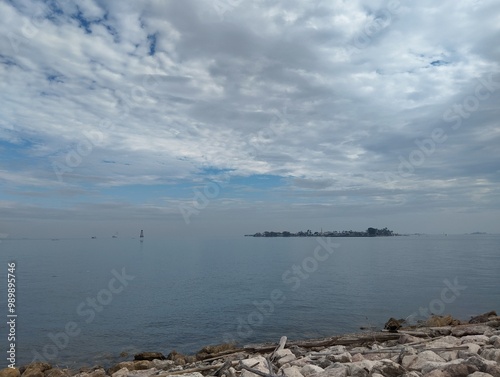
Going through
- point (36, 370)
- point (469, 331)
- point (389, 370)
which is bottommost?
point (36, 370)

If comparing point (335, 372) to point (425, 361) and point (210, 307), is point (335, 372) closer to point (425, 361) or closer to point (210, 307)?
point (425, 361)

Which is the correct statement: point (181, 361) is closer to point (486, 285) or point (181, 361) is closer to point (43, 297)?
point (43, 297)

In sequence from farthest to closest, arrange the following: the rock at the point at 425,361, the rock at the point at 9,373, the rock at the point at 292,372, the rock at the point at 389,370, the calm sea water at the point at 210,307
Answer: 1. the calm sea water at the point at 210,307
2. the rock at the point at 9,373
3. the rock at the point at 292,372
4. the rock at the point at 425,361
5. the rock at the point at 389,370

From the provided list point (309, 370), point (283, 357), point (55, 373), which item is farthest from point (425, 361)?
point (55, 373)

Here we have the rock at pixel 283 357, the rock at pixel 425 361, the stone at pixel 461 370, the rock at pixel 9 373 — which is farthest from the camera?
the rock at pixel 9 373

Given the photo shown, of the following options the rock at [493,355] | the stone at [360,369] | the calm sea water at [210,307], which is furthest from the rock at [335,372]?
the calm sea water at [210,307]

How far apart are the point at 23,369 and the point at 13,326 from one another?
11.3m

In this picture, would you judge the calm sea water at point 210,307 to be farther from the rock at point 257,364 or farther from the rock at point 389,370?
the rock at point 389,370

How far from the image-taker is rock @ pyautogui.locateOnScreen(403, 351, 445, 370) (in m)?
7.21

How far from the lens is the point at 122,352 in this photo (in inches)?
801

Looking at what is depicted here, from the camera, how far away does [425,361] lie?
7.68 m

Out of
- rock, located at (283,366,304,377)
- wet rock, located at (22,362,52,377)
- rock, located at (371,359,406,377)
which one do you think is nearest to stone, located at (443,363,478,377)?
rock, located at (371,359,406,377)

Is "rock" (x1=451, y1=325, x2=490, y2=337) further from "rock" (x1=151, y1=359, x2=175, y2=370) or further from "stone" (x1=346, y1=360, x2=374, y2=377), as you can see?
"rock" (x1=151, y1=359, x2=175, y2=370)

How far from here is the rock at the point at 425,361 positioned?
7.21 metres
